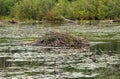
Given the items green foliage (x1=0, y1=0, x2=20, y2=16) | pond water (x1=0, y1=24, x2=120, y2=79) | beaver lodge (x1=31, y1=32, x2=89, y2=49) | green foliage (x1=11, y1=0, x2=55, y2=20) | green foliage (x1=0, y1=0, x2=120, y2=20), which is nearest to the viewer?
pond water (x1=0, y1=24, x2=120, y2=79)

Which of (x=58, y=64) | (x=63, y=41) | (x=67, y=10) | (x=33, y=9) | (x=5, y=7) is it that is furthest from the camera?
(x=5, y=7)

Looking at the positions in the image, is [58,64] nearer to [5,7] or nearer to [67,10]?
[67,10]

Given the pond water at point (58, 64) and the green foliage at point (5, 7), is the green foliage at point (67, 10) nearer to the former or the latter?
the green foliage at point (5, 7)

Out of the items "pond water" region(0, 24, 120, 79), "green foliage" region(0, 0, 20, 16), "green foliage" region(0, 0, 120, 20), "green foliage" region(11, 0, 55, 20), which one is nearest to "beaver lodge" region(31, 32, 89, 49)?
"pond water" region(0, 24, 120, 79)

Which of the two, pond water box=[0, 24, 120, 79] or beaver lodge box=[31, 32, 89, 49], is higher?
pond water box=[0, 24, 120, 79]

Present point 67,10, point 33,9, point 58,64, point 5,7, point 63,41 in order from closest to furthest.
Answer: point 58,64 < point 63,41 < point 67,10 < point 33,9 < point 5,7

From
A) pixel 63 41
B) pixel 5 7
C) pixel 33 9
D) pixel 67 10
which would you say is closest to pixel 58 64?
pixel 63 41

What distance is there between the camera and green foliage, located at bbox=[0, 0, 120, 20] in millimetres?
135500

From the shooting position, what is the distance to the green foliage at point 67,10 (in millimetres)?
135500

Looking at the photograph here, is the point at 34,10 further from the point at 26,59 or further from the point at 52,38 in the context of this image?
the point at 26,59

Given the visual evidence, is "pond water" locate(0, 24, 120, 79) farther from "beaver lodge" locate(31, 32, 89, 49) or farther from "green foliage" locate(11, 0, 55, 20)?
"green foliage" locate(11, 0, 55, 20)

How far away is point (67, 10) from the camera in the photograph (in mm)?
147125

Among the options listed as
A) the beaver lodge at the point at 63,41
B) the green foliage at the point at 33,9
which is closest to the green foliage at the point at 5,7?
the green foliage at the point at 33,9

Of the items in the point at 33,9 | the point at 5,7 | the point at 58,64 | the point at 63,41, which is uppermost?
the point at 58,64
